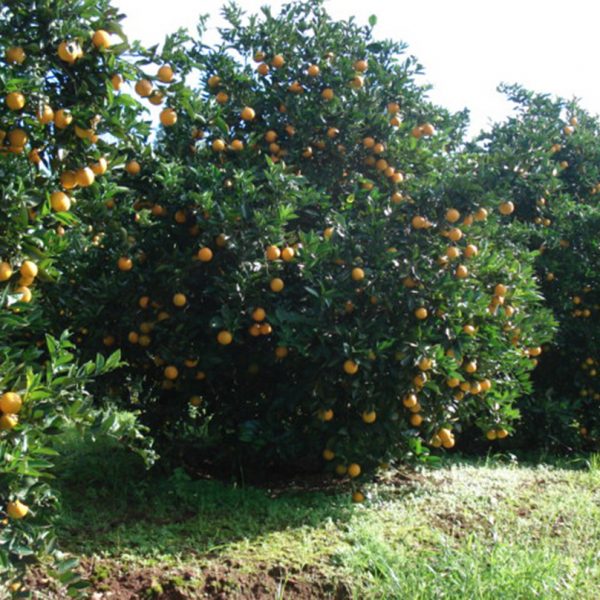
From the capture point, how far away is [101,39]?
2445 mm

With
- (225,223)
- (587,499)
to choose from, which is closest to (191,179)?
(225,223)

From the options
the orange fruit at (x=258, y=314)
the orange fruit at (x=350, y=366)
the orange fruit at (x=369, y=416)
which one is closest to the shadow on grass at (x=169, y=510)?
the orange fruit at (x=369, y=416)

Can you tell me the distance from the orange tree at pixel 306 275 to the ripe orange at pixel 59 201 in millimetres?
910

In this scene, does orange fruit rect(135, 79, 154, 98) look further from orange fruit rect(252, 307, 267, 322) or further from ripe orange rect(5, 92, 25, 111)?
orange fruit rect(252, 307, 267, 322)

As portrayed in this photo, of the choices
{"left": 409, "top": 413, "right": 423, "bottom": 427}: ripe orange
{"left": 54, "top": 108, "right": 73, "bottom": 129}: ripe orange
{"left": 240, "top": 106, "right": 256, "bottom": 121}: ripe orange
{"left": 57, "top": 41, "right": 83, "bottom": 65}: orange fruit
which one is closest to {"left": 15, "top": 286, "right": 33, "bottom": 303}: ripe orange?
{"left": 54, "top": 108, "right": 73, "bottom": 129}: ripe orange

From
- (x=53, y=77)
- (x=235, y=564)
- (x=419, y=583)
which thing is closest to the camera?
(x=53, y=77)

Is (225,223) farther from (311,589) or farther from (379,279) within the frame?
(311,589)

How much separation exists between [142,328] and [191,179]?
39.0 inches

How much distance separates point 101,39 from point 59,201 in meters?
0.63

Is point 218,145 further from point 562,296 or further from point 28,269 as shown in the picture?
point 562,296

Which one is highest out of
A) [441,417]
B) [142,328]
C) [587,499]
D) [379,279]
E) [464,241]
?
[464,241]

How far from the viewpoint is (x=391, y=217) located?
419 cm

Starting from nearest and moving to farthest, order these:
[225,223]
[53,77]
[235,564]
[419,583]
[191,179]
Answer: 1. [53,77]
2. [419,583]
3. [235,564]
4. [225,223]
5. [191,179]

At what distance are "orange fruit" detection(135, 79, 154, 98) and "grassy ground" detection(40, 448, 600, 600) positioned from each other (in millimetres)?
2095
